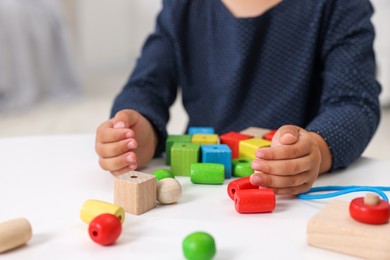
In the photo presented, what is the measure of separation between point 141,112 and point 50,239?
0.37 meters

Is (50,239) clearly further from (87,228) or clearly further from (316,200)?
(316,200)

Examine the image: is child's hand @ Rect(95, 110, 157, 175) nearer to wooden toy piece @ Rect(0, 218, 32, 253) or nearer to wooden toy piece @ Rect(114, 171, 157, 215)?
wooden toy piece @ Rect(114, 171, 157, 215)

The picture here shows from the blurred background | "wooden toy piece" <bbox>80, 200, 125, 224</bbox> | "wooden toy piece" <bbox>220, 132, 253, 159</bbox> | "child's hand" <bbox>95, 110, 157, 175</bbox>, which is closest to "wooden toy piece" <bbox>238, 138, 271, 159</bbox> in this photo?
"wooden toy piece" <bbox>220, 132, 253, 159</bbox>

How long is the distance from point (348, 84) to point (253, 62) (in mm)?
211

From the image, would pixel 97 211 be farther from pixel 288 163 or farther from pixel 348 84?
pixel 348 84

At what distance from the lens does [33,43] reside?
312 cm

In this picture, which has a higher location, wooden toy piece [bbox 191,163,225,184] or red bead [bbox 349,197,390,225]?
red bead [bbox 349,197,390,225]

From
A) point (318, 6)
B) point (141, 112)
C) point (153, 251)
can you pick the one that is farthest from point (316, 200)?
point (318, 6)

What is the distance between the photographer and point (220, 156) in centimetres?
73

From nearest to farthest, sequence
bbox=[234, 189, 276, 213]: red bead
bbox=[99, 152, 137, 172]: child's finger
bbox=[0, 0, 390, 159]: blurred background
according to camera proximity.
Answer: bbox=[234, 189, 276, 213]: red bead, bbox=[99, 152, 137, 172]: child's finger, bbox=[0, 0, 390, 159]: blurred background

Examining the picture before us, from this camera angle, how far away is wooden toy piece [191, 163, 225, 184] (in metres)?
0.69

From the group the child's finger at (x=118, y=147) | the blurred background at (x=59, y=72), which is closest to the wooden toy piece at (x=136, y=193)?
the child's finger at (x=118, y=147)

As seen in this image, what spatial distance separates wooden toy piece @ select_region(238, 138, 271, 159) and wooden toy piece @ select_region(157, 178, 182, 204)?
0.16m

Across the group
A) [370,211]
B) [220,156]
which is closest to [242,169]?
[220,156]
